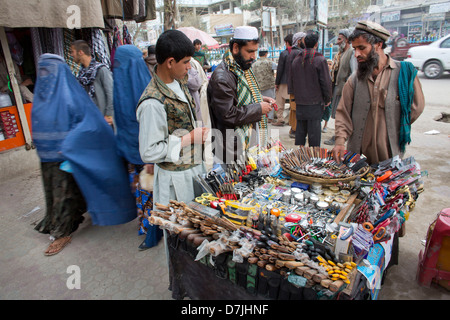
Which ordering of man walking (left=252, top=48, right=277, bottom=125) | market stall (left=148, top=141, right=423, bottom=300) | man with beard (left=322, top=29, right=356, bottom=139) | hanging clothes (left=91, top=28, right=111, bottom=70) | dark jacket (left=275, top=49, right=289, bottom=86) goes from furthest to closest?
man walking (left=252, top=48, right=277, bottom=125) → dark jacket (left=275, top=49, right=289, bottom=86) → man with beard (left=322, top=29, right=356, bottom=139) → hanging clothes (left=91, top=28, right=111, bottom=70) → market stall (left=148, top=141, right=423, bottom=300)

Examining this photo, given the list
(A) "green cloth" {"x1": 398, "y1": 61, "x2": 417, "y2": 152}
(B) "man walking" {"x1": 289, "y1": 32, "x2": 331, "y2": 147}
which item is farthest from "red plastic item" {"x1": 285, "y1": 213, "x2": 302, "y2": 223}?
(B) "man walking" {"x1": 289, "y1": 32, "x2": 331, "y2": 147}

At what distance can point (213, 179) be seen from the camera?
2033mm

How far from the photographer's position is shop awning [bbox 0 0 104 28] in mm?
3344

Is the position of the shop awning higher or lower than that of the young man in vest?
higher

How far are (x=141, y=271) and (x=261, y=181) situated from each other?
1393mm

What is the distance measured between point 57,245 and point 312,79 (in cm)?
400

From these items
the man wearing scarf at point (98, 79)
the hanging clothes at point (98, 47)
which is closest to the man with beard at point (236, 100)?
the man wearing scarf at point (98, 79)

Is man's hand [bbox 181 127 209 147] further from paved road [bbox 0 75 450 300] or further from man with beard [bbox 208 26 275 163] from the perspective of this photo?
paved road [bbox 0 75 450 300]

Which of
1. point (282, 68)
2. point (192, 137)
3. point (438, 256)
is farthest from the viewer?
point (282, 68)

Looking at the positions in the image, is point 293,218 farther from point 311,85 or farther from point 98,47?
point 98,47

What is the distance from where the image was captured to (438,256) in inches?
84.6

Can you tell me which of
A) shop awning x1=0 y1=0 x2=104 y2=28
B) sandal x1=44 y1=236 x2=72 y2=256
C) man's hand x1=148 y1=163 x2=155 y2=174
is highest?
shop awning x1=0 y1=0 x2=104 y2=28

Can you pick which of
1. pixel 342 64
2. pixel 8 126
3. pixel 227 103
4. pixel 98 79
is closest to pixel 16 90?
pixel 8 126

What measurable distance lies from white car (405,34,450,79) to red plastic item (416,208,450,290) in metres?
11.3
